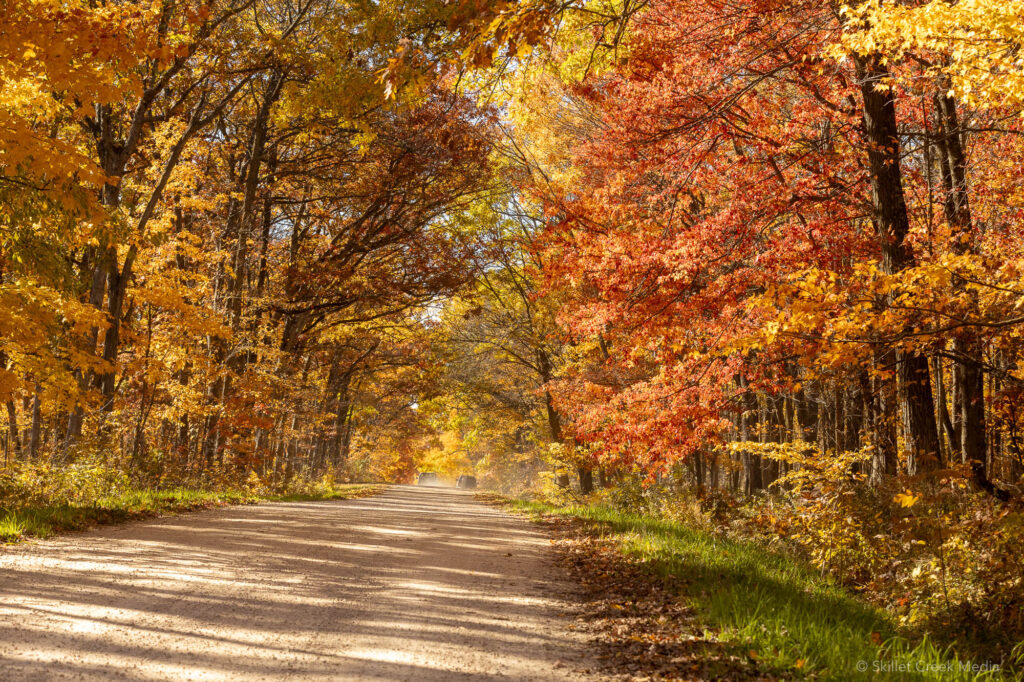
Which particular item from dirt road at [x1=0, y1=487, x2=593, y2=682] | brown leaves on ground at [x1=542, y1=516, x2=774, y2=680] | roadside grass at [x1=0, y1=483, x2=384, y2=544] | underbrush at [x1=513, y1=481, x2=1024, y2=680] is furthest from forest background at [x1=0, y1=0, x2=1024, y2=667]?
dirt road at [x1=0, y1=487, x2=593, y2=682]

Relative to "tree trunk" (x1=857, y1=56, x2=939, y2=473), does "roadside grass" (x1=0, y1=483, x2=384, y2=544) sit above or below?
below

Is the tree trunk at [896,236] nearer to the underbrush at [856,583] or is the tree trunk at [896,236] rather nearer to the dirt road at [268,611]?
the underbrush at [856,583]

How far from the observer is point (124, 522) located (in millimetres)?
9242

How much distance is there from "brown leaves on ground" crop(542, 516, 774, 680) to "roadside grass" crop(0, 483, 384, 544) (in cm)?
623

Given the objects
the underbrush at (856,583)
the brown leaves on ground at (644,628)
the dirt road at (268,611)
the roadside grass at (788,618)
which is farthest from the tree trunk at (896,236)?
the dirt road at (268,611)

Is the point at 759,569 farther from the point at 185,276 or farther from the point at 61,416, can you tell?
the point at 61,416

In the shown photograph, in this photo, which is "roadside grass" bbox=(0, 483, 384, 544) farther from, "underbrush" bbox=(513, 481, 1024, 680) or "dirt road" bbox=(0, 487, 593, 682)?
"underbrush" bbox=(513, 481, 1024, 680)

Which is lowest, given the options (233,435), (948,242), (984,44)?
(233,435)

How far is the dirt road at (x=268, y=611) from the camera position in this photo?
13.7 ft

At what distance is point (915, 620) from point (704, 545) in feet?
9.83

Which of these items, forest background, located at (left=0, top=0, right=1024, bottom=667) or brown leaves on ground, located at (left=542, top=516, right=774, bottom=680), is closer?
brown leaves on ground, located at (left=542, top=516, right=774, bottom=680)

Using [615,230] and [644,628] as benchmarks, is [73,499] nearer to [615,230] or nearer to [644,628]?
[644,628]

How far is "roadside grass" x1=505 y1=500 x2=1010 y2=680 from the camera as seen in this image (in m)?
4.30

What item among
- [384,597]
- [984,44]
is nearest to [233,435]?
[384,597]
